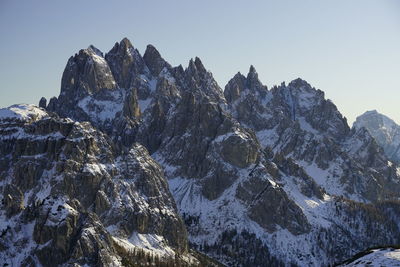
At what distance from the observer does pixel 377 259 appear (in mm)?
131125

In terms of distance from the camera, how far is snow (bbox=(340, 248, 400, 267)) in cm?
12769

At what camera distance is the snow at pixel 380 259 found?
128 meters

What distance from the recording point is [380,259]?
5143 inches

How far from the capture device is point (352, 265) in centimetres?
13338

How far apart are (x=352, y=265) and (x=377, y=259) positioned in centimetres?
575

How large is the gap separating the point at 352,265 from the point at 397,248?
485 inches

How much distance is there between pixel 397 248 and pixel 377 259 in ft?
28.8

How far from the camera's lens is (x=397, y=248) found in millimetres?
137000
